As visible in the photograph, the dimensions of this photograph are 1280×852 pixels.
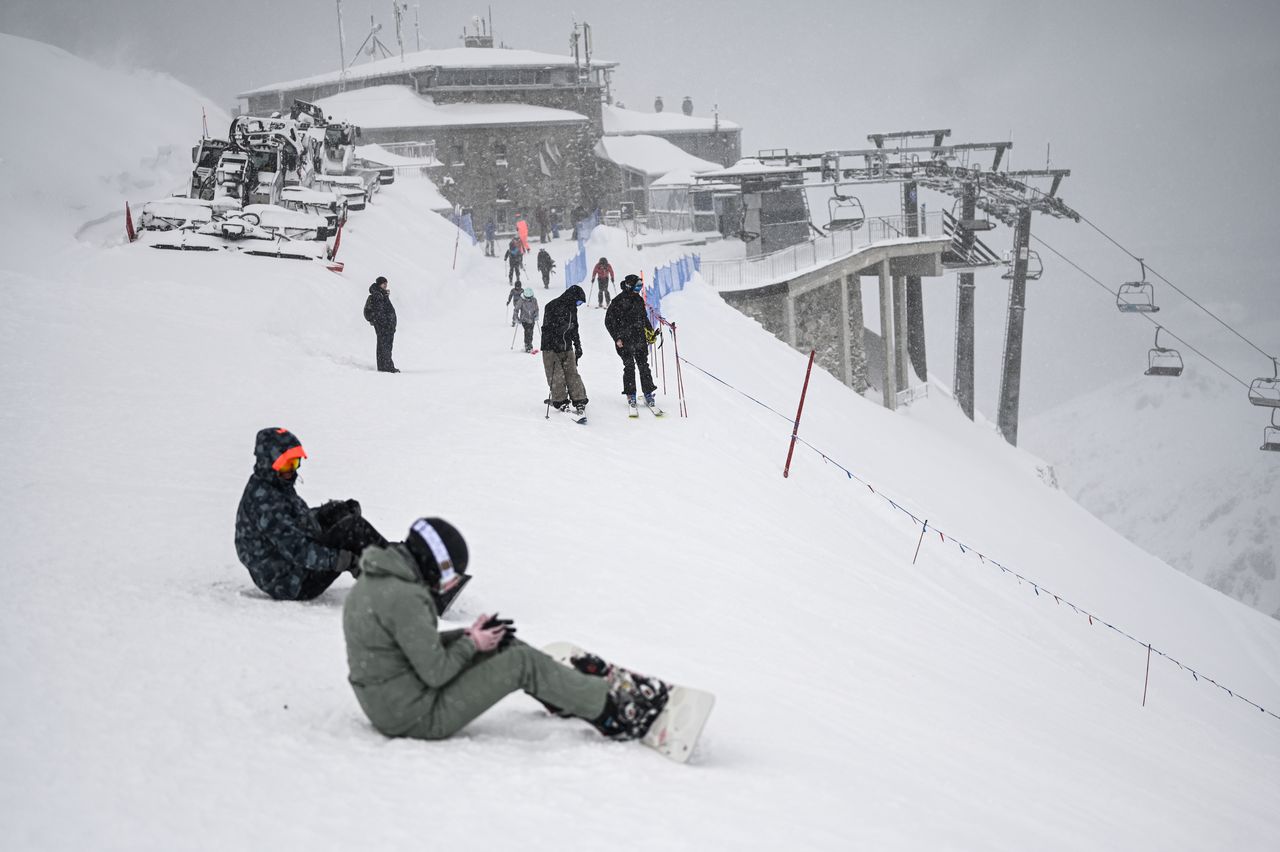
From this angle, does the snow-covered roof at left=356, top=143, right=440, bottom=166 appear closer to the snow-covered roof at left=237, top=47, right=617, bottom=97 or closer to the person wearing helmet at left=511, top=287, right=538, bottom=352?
the snow-covered roof at left=237, top=47, right=617, bottom=97

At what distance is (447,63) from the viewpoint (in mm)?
63750

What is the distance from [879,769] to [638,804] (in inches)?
71.4

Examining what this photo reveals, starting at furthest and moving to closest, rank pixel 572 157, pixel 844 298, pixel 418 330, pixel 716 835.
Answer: pixel 572 157 < pixel 844 298 < pixel 418 330 < pixel 716 835

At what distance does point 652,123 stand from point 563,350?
230 feet

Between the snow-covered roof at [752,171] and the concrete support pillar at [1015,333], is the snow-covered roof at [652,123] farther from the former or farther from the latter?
the concrete support pillar at [1015,333]

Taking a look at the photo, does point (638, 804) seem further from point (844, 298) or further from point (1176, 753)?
point (844, 298)

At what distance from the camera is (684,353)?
2014 centimetres

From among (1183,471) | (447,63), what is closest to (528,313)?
(447,63)

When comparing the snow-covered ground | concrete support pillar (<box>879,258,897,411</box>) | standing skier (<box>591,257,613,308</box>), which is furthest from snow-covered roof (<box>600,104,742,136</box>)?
the snow-covered ground

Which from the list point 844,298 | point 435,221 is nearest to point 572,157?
point 435,221

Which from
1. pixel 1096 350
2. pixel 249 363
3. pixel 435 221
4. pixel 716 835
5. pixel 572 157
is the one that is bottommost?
pixel 1096 350

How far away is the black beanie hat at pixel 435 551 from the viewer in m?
4.44

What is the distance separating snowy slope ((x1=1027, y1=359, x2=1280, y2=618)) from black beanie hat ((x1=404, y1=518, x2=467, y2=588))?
2578 inches

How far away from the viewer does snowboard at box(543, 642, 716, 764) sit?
15.6 feet
